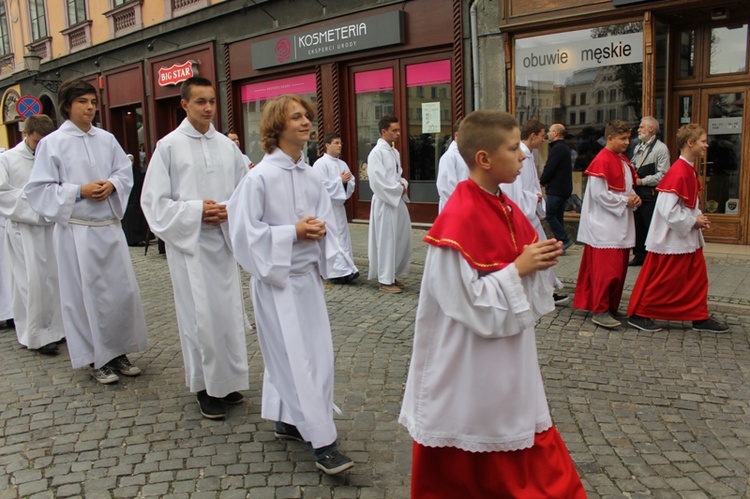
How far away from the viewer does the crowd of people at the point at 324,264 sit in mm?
2541

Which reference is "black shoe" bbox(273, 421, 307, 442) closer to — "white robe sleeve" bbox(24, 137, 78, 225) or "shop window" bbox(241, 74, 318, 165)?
"white robe sleeve" bbox(24, 137, 78, 225)

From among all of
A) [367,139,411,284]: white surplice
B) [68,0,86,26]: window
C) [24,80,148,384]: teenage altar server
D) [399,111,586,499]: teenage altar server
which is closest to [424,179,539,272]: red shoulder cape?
[399,111,586,499]: teenage altar server

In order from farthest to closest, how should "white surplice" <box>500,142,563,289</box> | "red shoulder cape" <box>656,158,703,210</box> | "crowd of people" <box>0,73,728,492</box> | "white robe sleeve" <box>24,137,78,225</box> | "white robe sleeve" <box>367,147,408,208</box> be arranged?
"white robe sleeve" <box>367,147,408,208</box>
"white surplice" <box>500,142,563,289</box>
"red shoulder cape" <box>656,158,703,210</box>
"white robe sleeve" <box>24,137,78,225</box>
"crowd of people" <box>0,73,728,492</box>

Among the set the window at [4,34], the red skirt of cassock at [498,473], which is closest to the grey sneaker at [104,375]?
the red skirt of cassock at [498,473]

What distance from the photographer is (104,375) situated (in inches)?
199

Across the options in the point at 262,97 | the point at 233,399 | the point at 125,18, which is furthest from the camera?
the point at 125,18

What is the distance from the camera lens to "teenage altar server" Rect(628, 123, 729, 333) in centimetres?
585

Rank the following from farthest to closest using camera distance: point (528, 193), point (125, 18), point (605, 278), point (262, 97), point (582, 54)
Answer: point (125, 18) → point (262, 97) → point (582, 54) → point (528, 193) → point (605, 278)

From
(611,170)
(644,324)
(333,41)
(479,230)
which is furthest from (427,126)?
(479,230)

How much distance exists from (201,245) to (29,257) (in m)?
2.74

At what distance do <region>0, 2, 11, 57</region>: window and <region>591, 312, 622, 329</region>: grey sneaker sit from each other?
28.0m

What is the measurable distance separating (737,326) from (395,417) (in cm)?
375

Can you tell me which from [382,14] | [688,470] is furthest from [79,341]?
[382,14]

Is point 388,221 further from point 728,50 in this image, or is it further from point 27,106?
point 27,106
